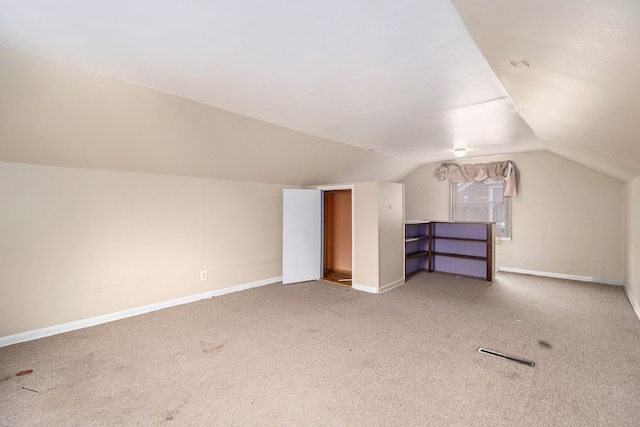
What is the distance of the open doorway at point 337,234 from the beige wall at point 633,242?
3.96 m

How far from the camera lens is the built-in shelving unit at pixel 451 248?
5.24 meters

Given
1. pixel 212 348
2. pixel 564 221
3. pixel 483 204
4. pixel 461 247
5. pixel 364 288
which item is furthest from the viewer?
pixel 483 204

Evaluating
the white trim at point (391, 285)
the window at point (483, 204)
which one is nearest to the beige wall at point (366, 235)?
the white trim at point (391, 285)

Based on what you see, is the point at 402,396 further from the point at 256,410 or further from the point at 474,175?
the point at 474,175

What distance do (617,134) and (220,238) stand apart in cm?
453

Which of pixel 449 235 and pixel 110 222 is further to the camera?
pixel 449 235

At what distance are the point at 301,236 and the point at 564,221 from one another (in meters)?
4.81

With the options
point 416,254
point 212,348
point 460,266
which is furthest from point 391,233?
point 212,348

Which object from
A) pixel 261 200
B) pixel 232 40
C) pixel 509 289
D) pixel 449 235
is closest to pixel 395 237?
pixel 449 235

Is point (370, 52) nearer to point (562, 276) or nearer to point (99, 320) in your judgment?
point (99, 320)

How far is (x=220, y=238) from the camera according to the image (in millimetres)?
4422

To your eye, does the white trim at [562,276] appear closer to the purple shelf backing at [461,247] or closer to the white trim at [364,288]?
the purple shelf backing at [461,247]

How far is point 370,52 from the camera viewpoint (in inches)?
78.9

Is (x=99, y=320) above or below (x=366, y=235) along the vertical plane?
below
